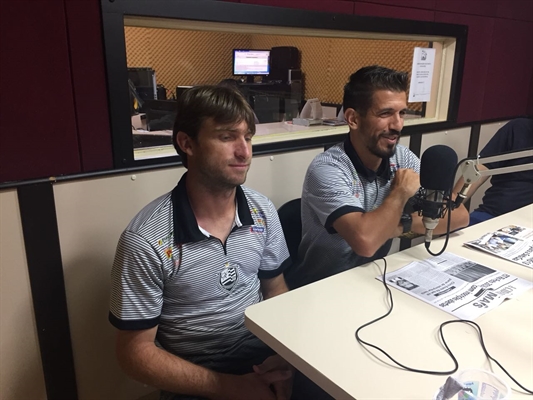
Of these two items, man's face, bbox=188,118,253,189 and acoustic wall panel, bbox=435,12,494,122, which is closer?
man's face, bbox=188,118,253,189

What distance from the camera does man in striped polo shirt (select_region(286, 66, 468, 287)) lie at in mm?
1560

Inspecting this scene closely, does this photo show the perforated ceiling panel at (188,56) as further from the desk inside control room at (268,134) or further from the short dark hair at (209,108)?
the short dark hair at (209,108)

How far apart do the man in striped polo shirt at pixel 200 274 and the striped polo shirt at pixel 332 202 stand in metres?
0.28

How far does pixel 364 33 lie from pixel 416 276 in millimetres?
1429

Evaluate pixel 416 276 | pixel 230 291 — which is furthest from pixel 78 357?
pixel 416 276

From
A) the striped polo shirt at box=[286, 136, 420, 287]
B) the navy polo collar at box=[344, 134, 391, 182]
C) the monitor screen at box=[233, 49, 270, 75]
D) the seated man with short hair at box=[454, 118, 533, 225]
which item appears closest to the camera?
the striped polo shirt at box=[286, 136, 420, 287]

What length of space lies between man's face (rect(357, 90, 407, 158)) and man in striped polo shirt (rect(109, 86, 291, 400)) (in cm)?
53

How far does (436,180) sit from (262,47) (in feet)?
11.3

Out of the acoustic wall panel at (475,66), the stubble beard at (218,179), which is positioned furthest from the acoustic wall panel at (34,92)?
the acoustic wall panel at (475,66)

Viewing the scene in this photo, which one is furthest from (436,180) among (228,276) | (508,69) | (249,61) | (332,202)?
(249,61)

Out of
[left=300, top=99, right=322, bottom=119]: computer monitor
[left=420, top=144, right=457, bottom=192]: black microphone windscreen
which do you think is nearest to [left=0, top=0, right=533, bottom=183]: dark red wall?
[left=420, top=144, right=457, bottom=192]: black microphone windscreen

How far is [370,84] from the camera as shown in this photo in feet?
5.53

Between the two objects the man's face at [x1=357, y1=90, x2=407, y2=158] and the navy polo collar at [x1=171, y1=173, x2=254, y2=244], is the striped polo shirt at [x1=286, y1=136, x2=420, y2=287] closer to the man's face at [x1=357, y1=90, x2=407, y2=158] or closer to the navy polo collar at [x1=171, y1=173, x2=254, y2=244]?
the man's face at [x1=357, y1=90, x2=407, y2=158]

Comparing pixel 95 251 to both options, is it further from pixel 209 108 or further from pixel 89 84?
pixel 209 108
